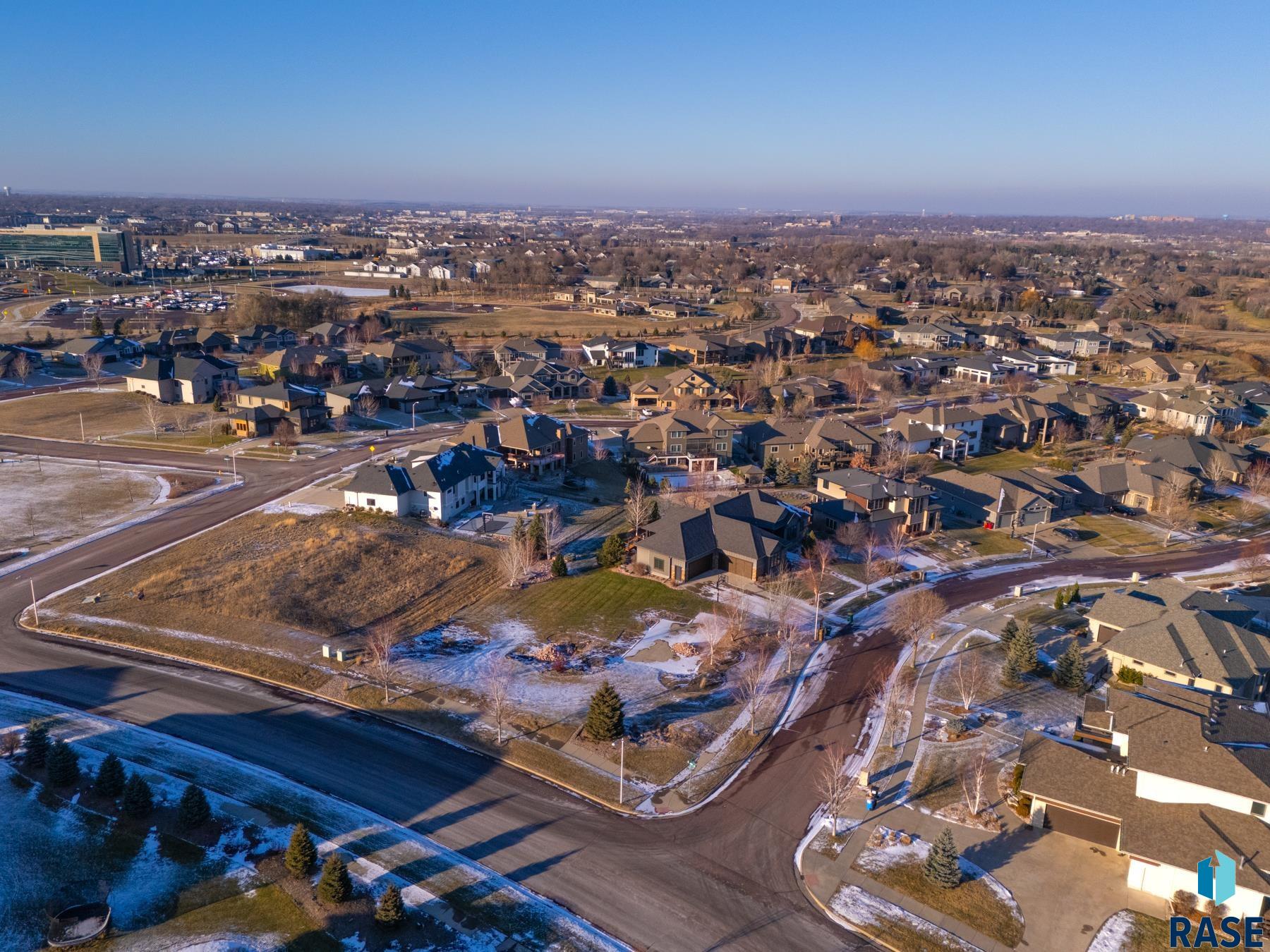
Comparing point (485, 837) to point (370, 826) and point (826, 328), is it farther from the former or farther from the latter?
point (826, 328)

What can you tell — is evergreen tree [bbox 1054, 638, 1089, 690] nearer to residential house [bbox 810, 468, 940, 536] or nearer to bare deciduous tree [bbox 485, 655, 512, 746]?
residential house [bbox 810, 468, 940, 536]

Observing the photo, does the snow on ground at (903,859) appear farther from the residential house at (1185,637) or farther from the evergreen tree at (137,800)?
the evergreen tree at (137,800)

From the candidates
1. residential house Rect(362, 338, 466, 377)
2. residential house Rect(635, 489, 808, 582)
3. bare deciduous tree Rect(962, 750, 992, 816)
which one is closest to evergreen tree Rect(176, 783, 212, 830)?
bare deciduous tree Rect(962, 750, 992, 816)

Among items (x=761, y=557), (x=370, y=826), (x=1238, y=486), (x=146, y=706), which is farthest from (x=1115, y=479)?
(x=146, y=706)

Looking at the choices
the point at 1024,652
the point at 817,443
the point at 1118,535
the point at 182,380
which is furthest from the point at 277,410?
the point at 1118,535

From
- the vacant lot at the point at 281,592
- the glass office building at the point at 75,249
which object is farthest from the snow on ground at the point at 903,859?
the glass office building at the point at 75,249
